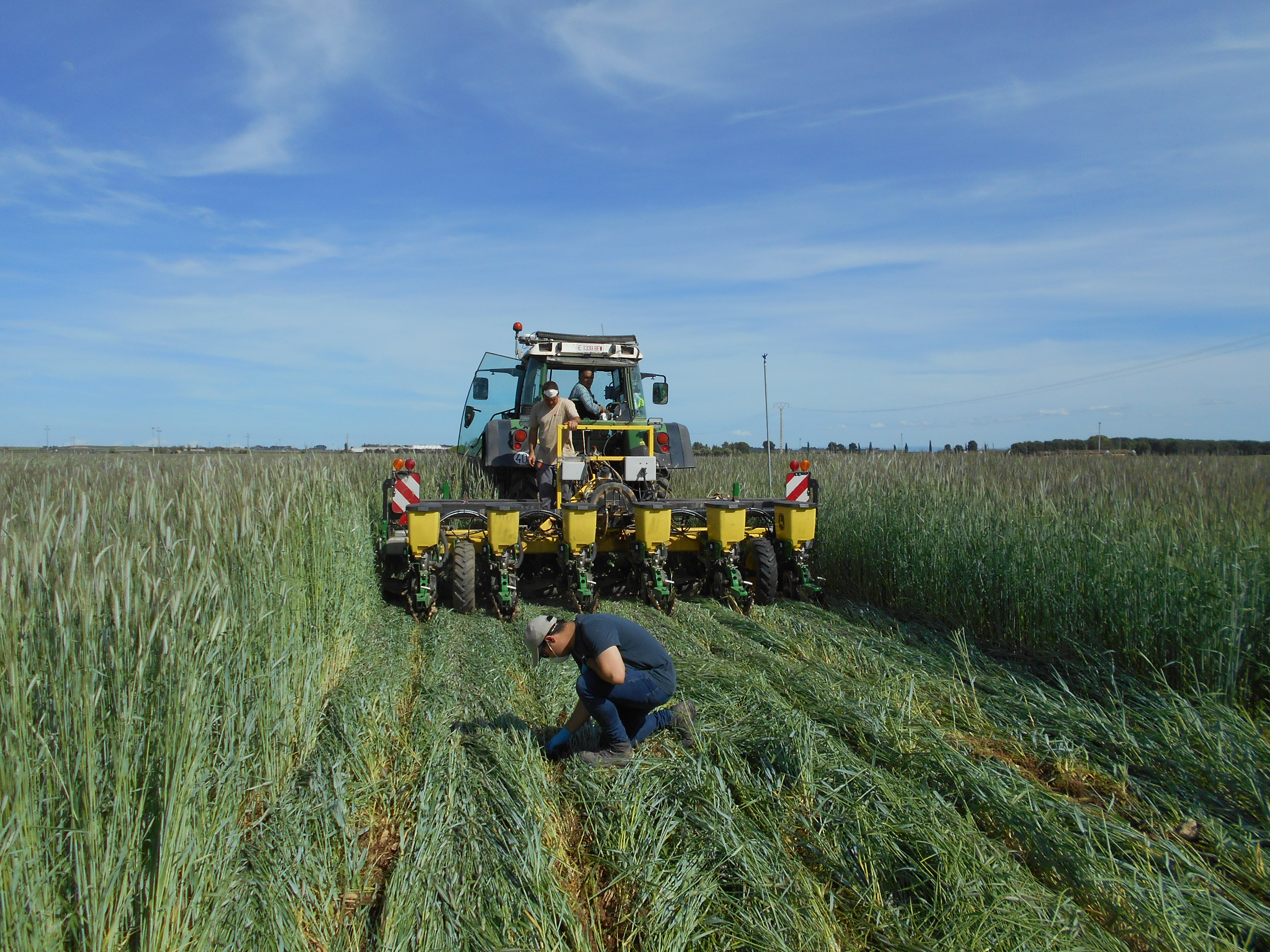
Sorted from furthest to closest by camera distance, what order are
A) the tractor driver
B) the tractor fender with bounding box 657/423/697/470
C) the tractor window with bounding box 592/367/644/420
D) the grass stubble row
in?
1. the tractor fender with bounding box 657/423/697/470
2. the tractor window with bounding box 592/367/644/420
3. the tractor driver
4. the grass stubble row

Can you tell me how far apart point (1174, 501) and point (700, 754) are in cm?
401

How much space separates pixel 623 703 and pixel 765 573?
3.61 metres

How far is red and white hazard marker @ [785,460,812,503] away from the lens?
7863 millimetres

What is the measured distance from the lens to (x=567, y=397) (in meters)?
9.27

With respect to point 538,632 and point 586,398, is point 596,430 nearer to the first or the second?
point 586,398

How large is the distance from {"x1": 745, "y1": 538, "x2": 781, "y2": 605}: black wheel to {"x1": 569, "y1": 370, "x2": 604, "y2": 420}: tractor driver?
2.33 meters

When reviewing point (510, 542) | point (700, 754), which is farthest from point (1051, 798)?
point (510, 542)

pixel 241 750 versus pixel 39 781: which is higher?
pixel 39 781

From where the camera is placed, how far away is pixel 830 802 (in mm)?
3125

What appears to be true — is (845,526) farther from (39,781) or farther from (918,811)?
(39,781)

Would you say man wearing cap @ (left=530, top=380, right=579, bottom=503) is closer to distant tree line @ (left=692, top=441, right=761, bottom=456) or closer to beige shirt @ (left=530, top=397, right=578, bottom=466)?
beige shirt @ (left=530, top=397, right=578, bottom=466)

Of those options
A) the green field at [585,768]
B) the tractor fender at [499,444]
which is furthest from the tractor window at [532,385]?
the green field at [585,768]

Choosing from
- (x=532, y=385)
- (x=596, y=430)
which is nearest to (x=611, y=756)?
(x=596, y=430)

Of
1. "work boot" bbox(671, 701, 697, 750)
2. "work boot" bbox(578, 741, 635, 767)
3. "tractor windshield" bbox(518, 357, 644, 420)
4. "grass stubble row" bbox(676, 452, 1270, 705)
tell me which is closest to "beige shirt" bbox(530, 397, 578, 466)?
"tractor windshield" bbox(518, 357, 644, 420)
